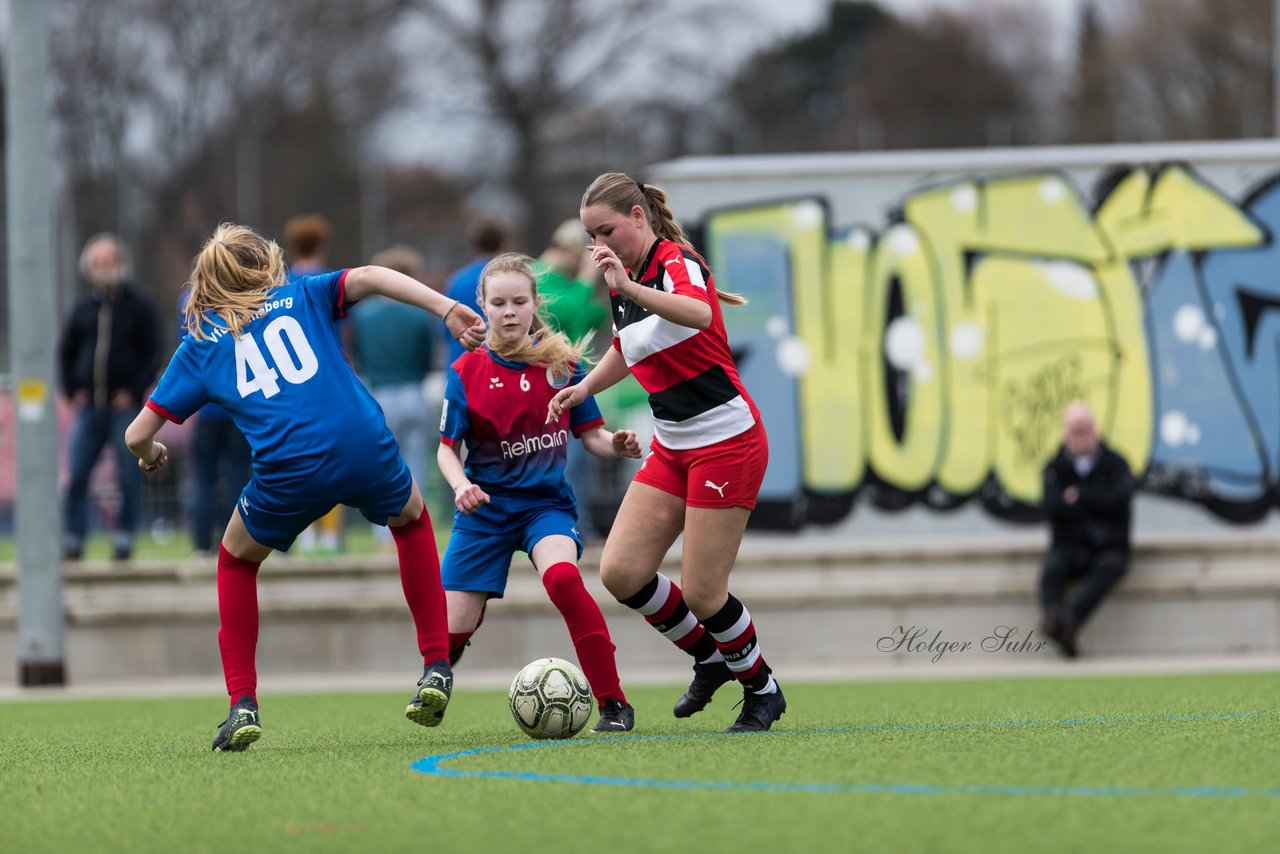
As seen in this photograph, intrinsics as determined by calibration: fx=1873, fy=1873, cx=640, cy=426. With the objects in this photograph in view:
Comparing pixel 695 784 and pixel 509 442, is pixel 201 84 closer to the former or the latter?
pixel 509 442

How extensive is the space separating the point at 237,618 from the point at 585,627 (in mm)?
1230

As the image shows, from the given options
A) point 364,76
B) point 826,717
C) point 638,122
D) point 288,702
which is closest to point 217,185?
point 364,76

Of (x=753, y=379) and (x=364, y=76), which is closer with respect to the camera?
(x=753, y=379)

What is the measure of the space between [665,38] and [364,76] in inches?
238

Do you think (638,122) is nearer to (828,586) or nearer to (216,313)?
(828,586)

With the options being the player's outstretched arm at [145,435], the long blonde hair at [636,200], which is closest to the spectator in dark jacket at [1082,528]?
the long blonde hair at [636,200]

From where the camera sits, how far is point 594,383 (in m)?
6.62

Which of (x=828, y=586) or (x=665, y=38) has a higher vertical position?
(x=665, y=38)

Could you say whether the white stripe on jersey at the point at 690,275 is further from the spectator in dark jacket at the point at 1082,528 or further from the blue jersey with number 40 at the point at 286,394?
the spectator in dark jacket at the point at 1082,528

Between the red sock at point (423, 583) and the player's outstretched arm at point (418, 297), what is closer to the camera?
the player's outstretched arm at point (418, 297)

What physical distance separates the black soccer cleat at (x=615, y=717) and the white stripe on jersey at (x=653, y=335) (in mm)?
1308

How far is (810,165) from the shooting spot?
43.4ft

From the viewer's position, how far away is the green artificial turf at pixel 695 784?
4.29 metres

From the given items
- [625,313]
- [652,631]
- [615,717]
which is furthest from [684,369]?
[652,631]
